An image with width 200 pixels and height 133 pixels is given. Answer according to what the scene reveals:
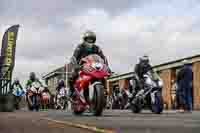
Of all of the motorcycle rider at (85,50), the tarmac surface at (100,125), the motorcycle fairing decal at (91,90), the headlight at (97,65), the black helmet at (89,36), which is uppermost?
the black helmet at (89,36)

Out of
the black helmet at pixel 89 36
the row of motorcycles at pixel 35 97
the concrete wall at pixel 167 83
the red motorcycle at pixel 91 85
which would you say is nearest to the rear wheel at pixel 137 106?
the red motorcycle at pixel 91 85

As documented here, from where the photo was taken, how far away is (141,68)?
51.3ft

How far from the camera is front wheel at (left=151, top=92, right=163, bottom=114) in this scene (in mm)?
14070

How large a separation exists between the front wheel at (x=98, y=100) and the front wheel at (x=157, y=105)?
10.9 ft

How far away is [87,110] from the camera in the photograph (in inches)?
488

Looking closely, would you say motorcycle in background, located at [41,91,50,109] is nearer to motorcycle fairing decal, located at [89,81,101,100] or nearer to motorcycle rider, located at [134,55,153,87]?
motorcycle rider, located at [134,55,153,87]

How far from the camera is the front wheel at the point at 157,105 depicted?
1407cm

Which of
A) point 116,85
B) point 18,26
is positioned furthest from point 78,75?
point 116,85

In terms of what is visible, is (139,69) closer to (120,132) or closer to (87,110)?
(87,110)

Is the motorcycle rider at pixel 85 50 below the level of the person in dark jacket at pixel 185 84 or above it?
above

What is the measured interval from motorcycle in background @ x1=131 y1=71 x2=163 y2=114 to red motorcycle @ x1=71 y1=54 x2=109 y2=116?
10.1 feet

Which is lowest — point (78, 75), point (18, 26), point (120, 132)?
point (120, 132)

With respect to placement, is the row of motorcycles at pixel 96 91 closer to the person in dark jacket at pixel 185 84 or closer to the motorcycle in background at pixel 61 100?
the person in dark jacket at pixel 185 84

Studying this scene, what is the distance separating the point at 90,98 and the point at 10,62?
14.5 meters
